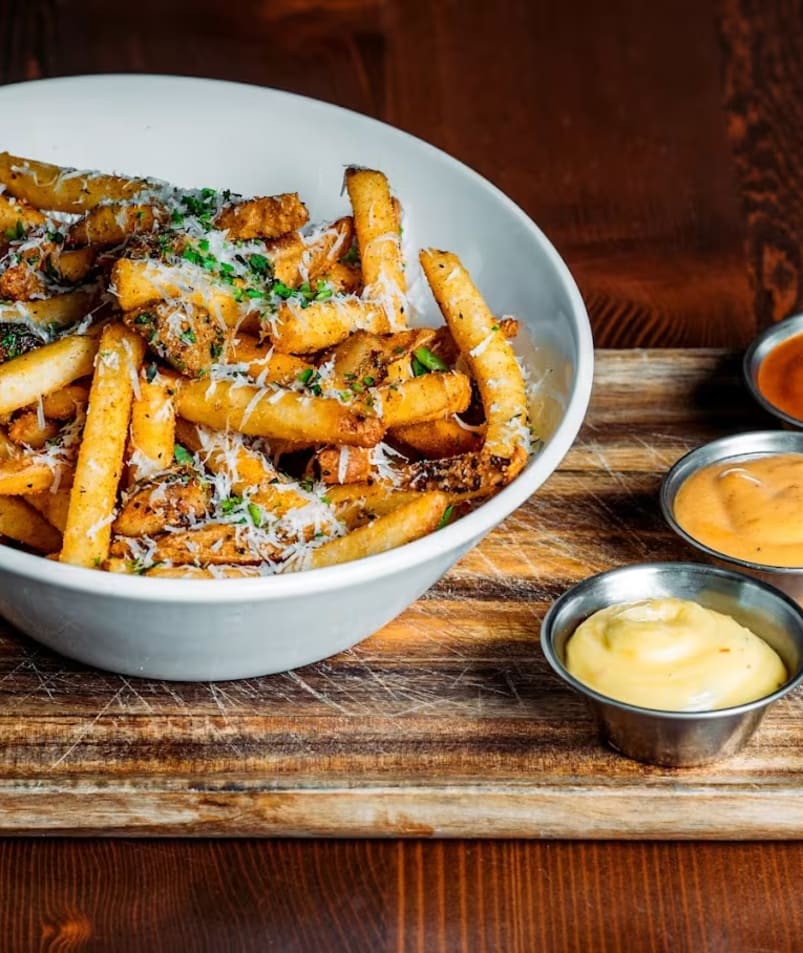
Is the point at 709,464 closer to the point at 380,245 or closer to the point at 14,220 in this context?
the point at 380,245

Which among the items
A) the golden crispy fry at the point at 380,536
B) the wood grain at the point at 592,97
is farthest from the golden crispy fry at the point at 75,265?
the wood grain at the point at 592,97

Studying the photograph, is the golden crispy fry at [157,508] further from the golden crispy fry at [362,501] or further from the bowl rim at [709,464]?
the bowl rim at [709,464]

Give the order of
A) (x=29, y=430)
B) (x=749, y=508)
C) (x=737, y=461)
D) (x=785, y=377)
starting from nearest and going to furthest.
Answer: (x=29, y=430) < (x=749, y=508) < (x=737, y=461) < (x=785, y=377)

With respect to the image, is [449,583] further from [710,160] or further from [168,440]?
[710,160]

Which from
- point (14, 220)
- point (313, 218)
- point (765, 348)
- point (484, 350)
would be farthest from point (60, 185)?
point (765, 348)

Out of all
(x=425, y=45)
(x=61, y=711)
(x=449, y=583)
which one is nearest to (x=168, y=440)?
(x=61, y=711)
